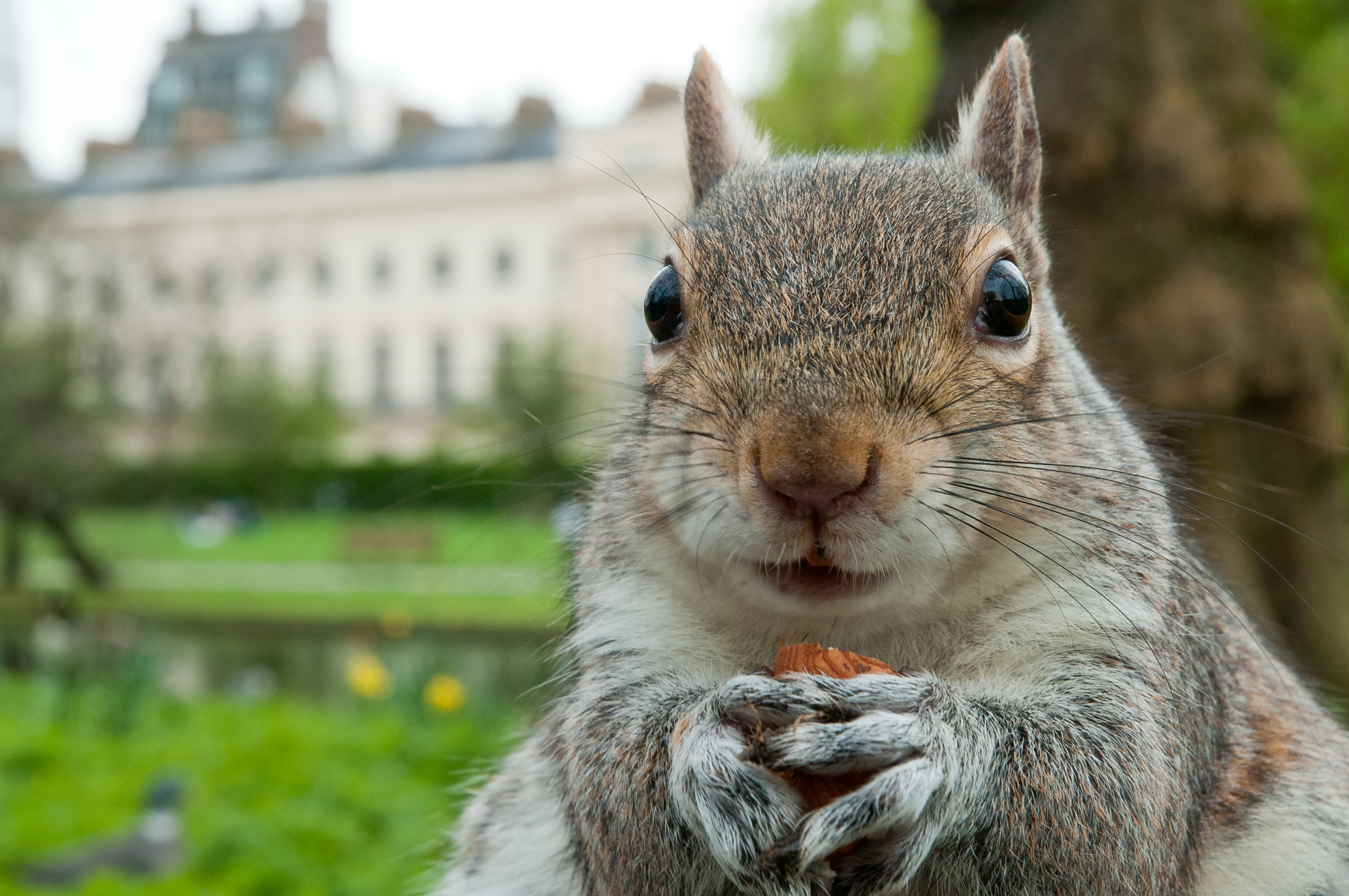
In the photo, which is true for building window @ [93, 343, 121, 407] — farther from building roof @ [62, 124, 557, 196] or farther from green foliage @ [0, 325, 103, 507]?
building roof @ [62, 124, 557, 196]

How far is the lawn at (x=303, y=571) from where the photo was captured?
54.7ft

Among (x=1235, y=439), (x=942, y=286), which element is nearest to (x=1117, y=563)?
(x=942, y=286)

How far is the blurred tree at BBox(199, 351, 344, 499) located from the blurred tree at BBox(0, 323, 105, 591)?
46.0 ft

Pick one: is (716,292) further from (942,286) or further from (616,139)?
(616,139)

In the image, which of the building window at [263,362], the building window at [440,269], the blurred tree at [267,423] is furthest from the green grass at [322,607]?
the building window at [440,269]

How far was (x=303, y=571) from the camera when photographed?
82.6 ft

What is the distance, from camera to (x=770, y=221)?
5.45 ft

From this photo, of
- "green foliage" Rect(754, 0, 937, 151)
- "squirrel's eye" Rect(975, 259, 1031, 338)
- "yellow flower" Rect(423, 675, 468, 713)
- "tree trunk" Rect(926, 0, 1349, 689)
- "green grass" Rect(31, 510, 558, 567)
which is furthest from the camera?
"green grass" Rect(31, 510, 558, 567)

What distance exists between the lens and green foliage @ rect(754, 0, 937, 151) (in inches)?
585

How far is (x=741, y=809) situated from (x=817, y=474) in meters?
0.40

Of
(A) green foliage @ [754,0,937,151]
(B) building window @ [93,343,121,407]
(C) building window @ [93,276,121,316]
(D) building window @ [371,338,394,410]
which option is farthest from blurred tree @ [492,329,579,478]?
(D) building window @ [371,338,394,410]

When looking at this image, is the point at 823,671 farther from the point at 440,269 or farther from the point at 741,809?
the point at 440,269

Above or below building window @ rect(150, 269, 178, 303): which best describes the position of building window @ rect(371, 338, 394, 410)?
below

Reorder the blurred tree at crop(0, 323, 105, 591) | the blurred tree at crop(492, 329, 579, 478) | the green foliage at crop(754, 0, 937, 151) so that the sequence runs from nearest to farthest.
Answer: the blurred tree at crop(0, 323, 105, 591), the green foliage at crop(754, 0, 937, 151), the blurred tree at crop(492, 329, 579, 478)
